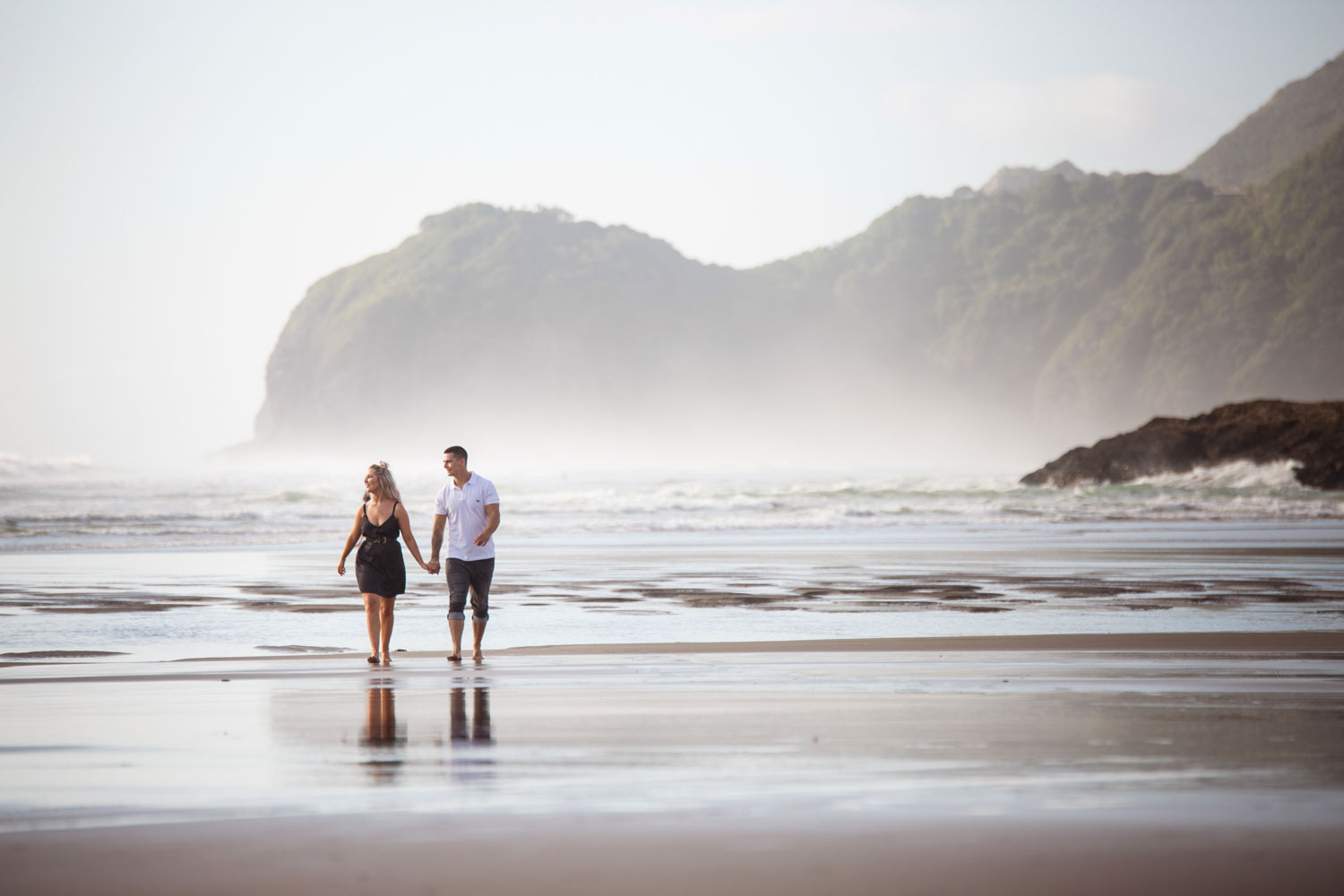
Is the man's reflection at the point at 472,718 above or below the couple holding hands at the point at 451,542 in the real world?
below

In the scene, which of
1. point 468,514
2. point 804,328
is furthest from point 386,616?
point 804,328

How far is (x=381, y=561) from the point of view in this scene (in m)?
10.5

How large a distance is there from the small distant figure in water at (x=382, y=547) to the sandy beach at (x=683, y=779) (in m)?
1.01

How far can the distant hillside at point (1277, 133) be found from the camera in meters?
166

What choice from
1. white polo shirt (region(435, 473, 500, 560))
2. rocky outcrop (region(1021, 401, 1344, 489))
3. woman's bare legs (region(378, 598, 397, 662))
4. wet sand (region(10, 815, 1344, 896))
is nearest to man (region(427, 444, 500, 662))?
white polo shirt (region(435, 473, 500, 560))

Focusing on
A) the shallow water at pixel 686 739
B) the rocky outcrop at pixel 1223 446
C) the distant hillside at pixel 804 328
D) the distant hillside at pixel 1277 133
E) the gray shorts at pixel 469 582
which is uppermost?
the distant hillside at pixel 1277 133

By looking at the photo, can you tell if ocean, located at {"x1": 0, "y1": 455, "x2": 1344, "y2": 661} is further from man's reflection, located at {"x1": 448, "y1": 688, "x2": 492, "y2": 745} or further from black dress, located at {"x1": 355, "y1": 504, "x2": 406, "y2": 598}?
man's reflection, located at {"x1": 448, "y1": 688, "x2": 492, "y2": 745}

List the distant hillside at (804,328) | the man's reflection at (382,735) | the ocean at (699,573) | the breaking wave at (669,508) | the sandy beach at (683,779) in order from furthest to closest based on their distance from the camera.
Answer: the distant hillside at (804,328) → the breaking wave at (669,508) → the ocean at (699,573) → the man's reflection at (382,735) → the sandy beach at (683,779)

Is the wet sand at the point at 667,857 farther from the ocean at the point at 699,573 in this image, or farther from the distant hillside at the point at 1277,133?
the distant hillside at the point at 1277,133

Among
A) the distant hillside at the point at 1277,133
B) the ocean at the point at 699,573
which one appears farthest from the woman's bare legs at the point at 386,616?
the distant hillside at the point at 1277,133

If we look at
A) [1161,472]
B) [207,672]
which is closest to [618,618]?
[207,672]

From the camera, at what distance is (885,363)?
17525 centimetres

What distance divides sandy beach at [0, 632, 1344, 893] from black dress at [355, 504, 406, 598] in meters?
1.07

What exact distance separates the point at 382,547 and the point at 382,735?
3.90m
